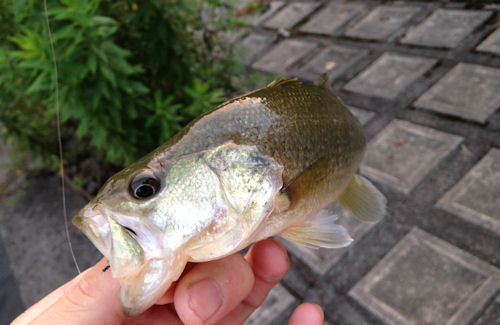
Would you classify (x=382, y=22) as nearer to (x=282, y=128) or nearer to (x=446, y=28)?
(x=446, y=28)

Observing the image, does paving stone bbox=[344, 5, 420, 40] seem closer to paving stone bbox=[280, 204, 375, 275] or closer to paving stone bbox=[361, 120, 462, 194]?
paving stone bbox=[361, 120, 462, 194]

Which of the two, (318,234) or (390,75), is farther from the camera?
(390,75)

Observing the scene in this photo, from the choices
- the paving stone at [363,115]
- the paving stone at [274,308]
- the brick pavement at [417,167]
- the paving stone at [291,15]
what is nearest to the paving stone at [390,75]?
the brick pavement at [417,167]

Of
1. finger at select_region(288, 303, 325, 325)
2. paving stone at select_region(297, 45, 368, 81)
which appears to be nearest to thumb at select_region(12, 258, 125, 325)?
finger at select_region(288, 303, 325, 325)

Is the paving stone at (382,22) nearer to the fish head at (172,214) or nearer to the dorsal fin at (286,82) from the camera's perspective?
the dorsal fin at (286,82)

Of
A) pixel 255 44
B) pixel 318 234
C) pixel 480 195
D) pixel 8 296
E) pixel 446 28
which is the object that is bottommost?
pixel 480 195

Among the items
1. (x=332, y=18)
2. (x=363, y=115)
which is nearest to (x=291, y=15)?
(x=332, y=18)

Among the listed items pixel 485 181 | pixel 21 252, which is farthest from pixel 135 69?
pixel 485 181
